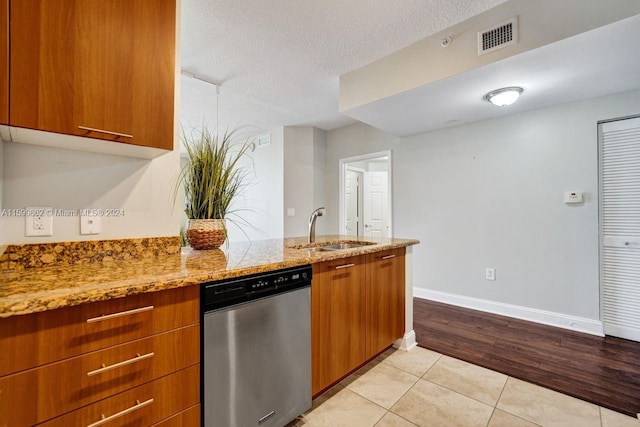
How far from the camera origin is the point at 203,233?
5.91 feet

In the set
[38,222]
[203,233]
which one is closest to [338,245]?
[203,233]

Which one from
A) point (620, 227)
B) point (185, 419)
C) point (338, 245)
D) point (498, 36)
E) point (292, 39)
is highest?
point (292, 39)

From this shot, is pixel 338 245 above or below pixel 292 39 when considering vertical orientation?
below

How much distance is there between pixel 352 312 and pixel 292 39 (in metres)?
2.25

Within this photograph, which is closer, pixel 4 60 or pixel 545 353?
pixel 4 60

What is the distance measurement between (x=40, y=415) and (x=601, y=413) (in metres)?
2.64

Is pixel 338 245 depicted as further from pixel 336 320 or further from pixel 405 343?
pixel 405 343

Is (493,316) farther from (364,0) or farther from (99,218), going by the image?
(99,218)

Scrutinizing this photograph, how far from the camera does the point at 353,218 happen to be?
20.0 feet

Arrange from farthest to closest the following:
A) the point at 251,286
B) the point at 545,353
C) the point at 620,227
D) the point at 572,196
Answer: the point at 572,196 < the point at 620,227 < the point at 545,353 < the point at 251,286

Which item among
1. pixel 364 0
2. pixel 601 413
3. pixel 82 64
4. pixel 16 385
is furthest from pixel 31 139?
pixel 601 413

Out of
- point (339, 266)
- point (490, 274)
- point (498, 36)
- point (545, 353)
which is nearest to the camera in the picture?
point (339, 266)

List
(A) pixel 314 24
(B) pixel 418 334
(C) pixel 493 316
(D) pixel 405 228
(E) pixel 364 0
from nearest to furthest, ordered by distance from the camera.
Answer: (E) pixel 364 0 → (A) pixel 314 24 → (B) pixel 418 334 → (C) pixel 493 316 → (D) pixel 405 228

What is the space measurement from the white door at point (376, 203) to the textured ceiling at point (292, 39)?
2.68 meters
